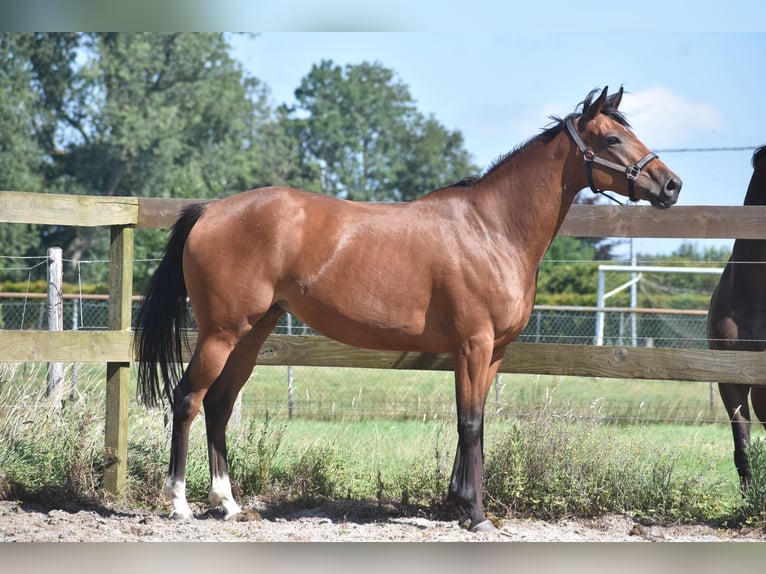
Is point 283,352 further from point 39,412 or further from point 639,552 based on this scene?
point 639,552

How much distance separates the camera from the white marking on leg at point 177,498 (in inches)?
183

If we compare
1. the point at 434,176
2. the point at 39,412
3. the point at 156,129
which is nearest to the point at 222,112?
the point at 156,129

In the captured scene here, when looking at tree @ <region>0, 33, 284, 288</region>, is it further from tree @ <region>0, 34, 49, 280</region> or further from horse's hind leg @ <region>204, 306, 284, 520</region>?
horse's hind leg @ <region>204, 306, 284, 520</region>

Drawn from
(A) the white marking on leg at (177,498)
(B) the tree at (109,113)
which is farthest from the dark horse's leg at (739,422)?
(B) the tree at (109,113)

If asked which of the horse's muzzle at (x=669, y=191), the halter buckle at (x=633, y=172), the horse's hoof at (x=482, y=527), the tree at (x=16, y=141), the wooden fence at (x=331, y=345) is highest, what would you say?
the tree at (x=16, y=141)

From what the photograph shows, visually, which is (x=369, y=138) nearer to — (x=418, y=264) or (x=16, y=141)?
(x=16, y=141)

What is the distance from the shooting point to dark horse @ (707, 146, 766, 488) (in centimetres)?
494

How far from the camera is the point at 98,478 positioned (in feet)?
16.9

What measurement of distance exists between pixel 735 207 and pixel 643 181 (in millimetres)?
751

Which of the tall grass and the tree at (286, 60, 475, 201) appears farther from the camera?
the tree at (286, 60, 475, 201)

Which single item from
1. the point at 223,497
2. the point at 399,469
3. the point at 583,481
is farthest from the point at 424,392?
the point at 223,497

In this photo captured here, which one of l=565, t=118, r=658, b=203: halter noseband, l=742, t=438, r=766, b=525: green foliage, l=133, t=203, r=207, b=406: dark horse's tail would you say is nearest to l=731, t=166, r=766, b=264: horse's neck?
l=565, t=118, r=658, b=203: halter noseband

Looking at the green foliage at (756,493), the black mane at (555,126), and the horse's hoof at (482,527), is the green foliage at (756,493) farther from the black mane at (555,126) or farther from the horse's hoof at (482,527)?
the black mane at (555,126)

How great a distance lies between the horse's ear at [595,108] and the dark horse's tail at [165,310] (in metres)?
2.35
